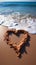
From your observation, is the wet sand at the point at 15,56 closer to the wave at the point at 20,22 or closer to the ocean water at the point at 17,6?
the wave at the point at 20,22

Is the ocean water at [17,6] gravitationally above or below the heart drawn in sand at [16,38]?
above

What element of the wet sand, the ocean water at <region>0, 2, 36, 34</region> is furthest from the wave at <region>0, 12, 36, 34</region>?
the wet sand

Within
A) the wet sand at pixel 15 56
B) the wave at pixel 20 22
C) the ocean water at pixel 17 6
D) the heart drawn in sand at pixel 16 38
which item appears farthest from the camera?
the ocean water at pixel 17 6

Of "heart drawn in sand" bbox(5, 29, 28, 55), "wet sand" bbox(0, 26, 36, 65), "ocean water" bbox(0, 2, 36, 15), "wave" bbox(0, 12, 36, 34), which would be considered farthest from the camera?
"ocean water" bbox(0, 2, 36, 15)

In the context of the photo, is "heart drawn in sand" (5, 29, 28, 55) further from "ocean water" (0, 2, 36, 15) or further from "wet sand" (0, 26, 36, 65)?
"ocean water" (0, 2, 36, 15)

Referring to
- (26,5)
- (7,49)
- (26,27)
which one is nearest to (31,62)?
(7,49)

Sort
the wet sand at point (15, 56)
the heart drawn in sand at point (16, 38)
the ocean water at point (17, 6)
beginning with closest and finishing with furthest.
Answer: the wet sand at point (15, 56) → the heart drawn in sand at point (16, 38) → the ocean water at point (17, 6)

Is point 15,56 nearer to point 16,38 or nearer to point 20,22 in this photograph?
point 16,38

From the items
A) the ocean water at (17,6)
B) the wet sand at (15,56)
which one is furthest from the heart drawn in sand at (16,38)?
the ocean water at (17,6)

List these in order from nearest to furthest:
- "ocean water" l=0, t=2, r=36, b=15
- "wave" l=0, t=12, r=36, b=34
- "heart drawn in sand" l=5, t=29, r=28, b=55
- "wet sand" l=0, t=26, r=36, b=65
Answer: "wet sand" l=0, t=26, r=36, b=65 → "heart drawn in sand" l=5, t=29, r=28, b=55 → "wave" l=0, t=12, r=36, b=34 → "ocean water" l=0, t=2, r=36, b=15
